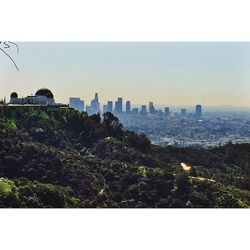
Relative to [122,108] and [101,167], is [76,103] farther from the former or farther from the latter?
[101,167]

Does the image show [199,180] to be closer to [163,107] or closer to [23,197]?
[163,107]

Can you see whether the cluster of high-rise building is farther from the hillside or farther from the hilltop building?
the hillside

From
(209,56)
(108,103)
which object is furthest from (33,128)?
(209,56)

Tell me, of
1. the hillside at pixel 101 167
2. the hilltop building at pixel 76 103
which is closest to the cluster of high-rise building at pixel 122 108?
the hilltop building at pixel 76 103

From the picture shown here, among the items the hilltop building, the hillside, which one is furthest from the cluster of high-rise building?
the hillside

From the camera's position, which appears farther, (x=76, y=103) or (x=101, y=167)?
(x=76, y=103)

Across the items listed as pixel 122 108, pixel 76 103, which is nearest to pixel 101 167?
pixel 122 108

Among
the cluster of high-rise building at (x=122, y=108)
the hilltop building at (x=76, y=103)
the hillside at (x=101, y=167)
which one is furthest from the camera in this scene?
the hilltop building at (x=76, y=103)

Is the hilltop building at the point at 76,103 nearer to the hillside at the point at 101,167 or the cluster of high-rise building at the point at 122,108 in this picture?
the cluster of high-rise building at the point at 122,108
